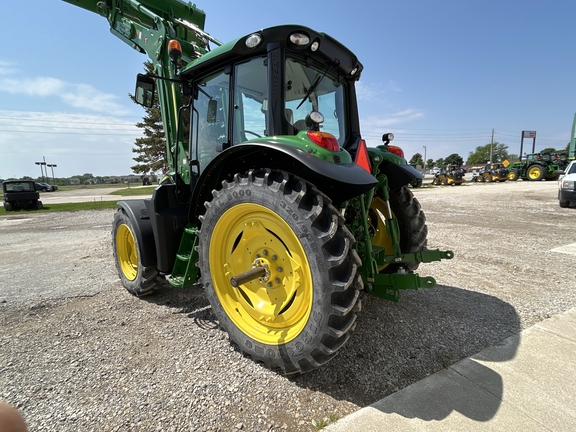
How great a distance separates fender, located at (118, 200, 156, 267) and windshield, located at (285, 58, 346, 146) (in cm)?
197

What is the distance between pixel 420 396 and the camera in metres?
1.76

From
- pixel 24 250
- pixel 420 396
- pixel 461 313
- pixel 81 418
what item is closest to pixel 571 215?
pixel 461 313

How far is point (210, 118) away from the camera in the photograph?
2.96m

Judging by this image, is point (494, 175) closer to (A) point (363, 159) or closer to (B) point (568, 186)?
(B) point (568, 186)

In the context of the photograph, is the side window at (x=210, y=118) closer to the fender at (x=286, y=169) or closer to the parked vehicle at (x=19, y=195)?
the fender at (x=286, y=169)

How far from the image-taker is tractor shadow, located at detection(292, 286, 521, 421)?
1.75m

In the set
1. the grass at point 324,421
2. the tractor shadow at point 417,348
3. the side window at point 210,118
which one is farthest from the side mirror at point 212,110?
the grass at point 324,421

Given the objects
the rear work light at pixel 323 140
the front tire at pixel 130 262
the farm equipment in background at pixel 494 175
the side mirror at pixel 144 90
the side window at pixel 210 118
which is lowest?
the front tire at pixel 130 262

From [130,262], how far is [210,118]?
2144 millimetres

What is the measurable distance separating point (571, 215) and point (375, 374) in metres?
10.2

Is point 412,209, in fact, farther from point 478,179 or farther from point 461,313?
point 478,179

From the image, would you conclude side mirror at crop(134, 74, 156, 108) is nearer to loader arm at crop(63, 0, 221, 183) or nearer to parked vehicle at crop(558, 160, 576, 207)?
loader arm at crop(63, 0, 221, 183)

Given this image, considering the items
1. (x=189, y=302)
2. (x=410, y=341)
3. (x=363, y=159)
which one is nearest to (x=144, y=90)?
(x=189, y=302)

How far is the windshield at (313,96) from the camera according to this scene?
7.90ft
